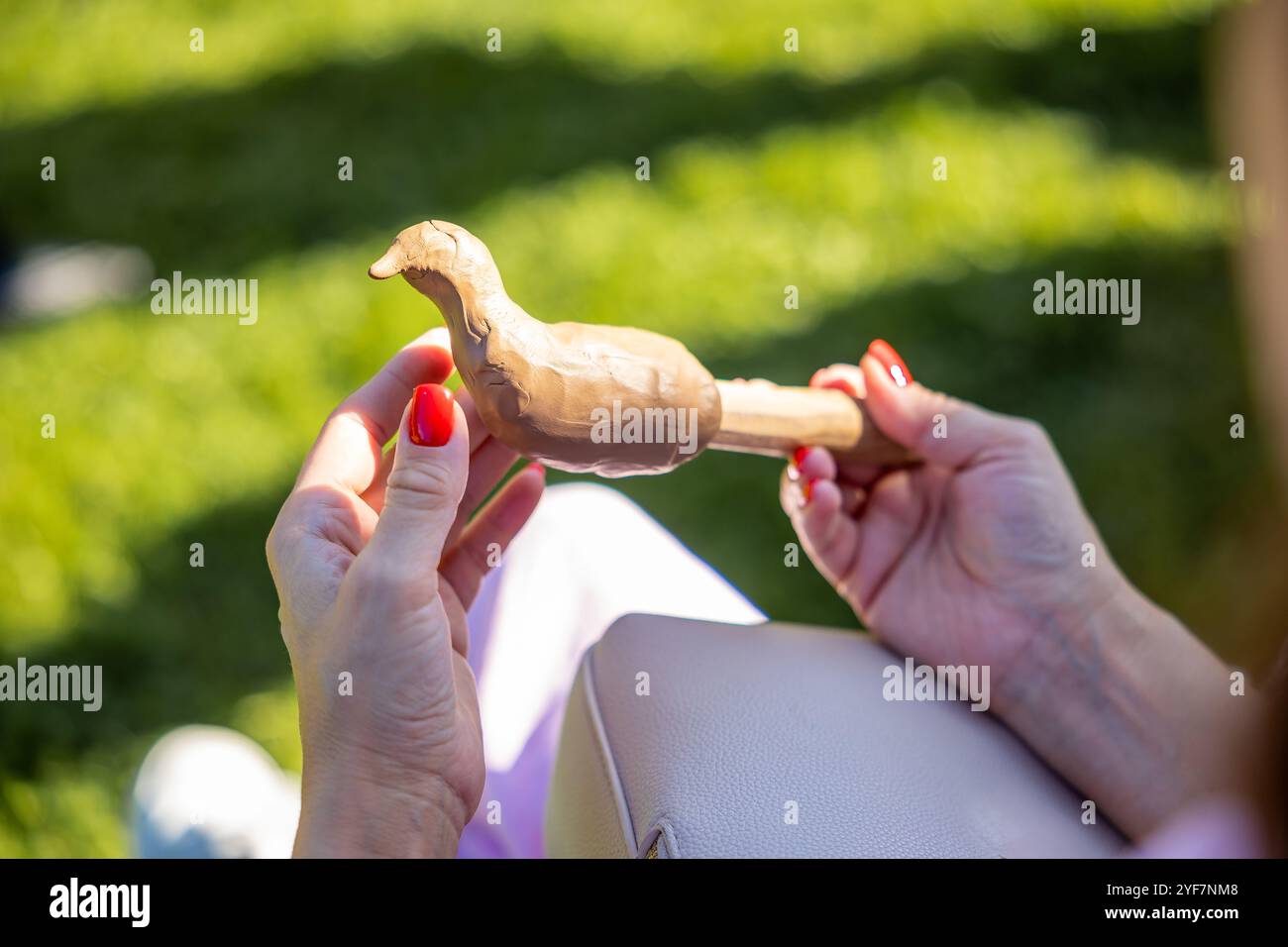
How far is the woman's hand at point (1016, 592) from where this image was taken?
1242mm

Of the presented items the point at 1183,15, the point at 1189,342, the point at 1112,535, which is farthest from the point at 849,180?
the point at 1183,15

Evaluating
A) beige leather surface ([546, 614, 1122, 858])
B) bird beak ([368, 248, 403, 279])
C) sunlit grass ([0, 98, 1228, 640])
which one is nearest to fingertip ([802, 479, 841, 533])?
beige leather surface ([546, 614, 1122, 858])

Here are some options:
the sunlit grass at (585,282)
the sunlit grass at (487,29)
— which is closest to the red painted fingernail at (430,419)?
the sunlit grass at (585,282)

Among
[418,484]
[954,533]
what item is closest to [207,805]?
[418,484]

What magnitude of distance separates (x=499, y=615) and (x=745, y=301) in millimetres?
1527

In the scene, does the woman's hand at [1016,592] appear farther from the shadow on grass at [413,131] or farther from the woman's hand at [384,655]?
the shadow on grass at [413,131]

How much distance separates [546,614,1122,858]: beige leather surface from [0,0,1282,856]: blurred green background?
1.11 meters

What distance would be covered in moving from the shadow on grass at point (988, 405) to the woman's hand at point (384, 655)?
1183 mm

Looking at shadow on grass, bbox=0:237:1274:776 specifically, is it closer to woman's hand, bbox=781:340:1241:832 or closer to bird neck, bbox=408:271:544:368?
woman's hand, bbox=781:340:1241:832

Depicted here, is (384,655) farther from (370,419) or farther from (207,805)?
(207,805)

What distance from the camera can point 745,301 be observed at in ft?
9.15

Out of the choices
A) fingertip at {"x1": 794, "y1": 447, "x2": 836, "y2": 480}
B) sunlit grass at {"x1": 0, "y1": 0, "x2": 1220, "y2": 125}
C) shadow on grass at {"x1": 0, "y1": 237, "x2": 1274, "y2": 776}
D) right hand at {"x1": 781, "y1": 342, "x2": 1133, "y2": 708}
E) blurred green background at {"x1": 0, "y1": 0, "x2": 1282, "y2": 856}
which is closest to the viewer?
right hand at {"x1": 781, "y1": 342, "x2": 1133, "y2": 708}

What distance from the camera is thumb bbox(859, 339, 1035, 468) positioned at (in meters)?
1.41
